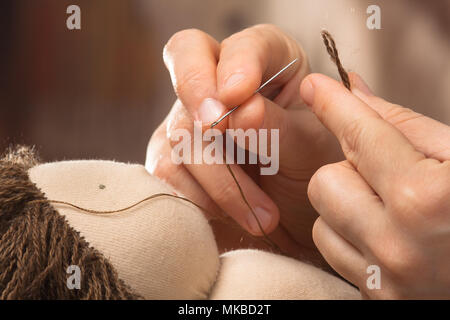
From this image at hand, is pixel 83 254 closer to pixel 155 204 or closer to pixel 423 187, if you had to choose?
pixel 155 204

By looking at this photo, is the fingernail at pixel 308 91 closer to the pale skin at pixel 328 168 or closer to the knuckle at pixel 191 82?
the pale skin at pixel 328 168

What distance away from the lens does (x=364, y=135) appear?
18.6 inches

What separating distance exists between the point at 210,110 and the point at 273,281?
0.77 ft

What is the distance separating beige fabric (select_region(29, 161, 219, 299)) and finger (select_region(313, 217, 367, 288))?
0.44ft

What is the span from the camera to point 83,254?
1.48ft

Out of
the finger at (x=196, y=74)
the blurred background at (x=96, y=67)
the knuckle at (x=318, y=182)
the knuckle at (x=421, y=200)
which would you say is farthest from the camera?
the blurred background at (x=96, y=67)

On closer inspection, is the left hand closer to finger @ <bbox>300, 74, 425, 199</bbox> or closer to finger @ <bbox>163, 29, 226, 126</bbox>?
finger @ <bbox>300, 74, 425, 199</bbox>

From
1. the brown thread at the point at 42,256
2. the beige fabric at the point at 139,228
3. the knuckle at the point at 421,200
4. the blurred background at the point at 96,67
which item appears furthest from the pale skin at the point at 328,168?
the blurred background at the point at 96,67

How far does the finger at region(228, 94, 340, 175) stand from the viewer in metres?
0.67

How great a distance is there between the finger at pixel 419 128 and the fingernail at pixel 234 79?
0.52ft

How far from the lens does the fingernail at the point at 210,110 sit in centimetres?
59

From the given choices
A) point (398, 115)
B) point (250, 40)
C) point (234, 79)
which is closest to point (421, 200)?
point (398, 115)
